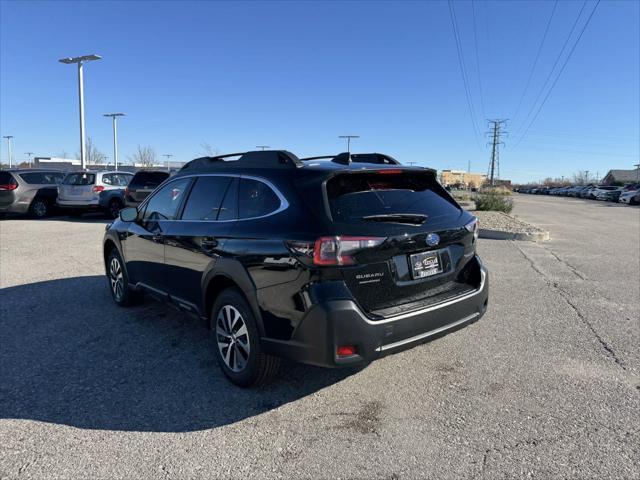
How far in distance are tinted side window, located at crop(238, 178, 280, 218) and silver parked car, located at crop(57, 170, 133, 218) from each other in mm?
14646

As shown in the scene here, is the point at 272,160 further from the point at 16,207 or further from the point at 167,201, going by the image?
the point at 16,207

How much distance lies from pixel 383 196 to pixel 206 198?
5.51ft

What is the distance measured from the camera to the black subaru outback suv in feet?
9.94

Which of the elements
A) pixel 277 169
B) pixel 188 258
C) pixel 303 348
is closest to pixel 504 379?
pixel 303 348

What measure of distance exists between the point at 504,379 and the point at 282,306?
2027 mm

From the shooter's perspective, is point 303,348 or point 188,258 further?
point 188,258

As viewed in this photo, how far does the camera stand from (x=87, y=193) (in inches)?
645

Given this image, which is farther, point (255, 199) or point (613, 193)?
point (613, 193)

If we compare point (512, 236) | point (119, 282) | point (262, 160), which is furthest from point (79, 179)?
point (262, 160)

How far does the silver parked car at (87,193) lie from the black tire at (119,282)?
38.1 ft

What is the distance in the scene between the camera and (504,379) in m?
3.83

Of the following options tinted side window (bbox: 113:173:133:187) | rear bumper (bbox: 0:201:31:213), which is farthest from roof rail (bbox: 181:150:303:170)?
rear bumper (bbox: 0:201:31:213)

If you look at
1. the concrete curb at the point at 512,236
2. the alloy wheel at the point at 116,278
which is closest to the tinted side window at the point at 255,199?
the alloy wheel at the point at 116,278

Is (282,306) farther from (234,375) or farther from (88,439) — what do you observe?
(88,439)
